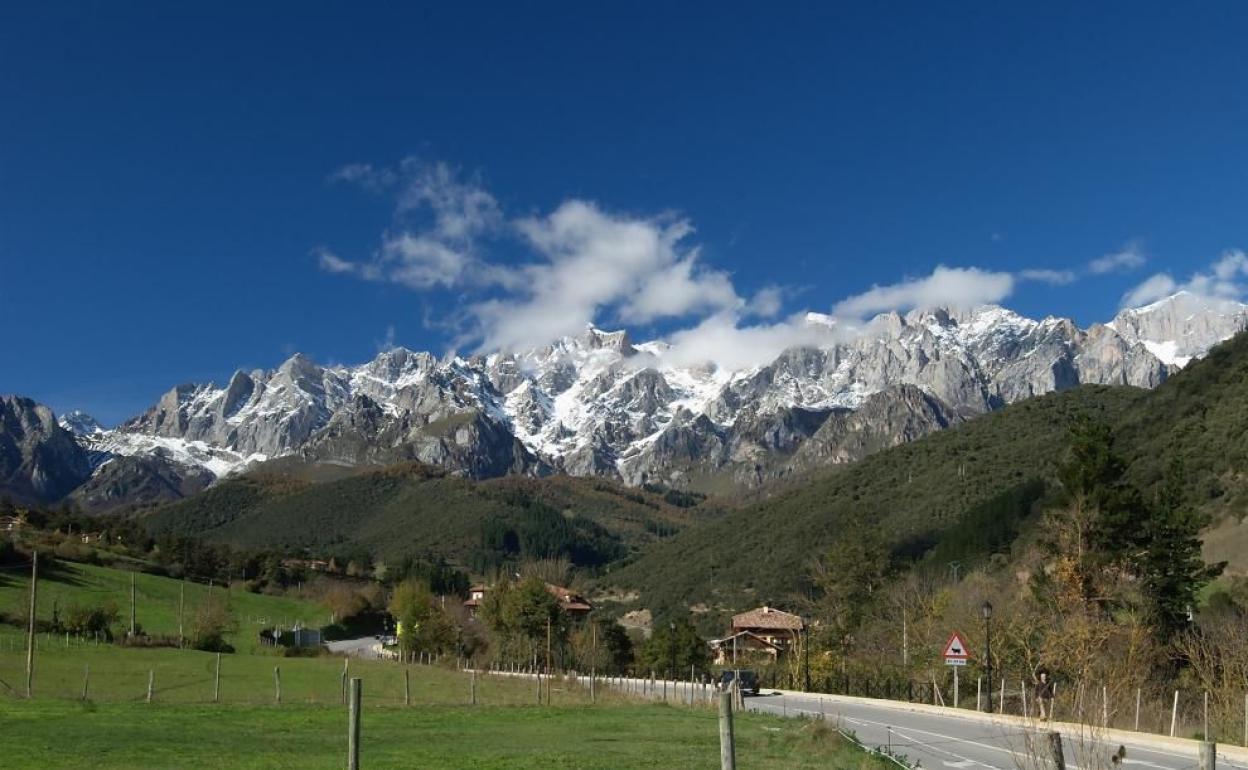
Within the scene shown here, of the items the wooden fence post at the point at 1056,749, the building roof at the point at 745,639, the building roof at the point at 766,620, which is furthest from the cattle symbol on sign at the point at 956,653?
the building roof at the point at 766,620

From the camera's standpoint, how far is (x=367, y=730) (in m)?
28.0

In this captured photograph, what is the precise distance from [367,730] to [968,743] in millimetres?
15835

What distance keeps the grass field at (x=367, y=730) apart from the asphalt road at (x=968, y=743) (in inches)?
90.0

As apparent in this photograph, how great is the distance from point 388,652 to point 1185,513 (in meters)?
67.9

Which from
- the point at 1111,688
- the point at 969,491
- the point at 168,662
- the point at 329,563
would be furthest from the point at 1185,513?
the point at 329,563

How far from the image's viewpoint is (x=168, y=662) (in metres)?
60.4

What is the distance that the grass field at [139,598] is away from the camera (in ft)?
254

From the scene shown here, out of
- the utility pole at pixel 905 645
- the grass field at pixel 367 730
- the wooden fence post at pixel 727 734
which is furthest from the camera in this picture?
the utility pole at pixel 905 645

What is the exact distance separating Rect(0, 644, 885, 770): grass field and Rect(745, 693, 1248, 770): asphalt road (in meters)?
2.29

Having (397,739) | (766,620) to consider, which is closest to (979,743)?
(397,739)

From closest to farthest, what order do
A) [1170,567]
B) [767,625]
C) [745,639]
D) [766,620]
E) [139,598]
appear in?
[1170,567] < [139,598] < [745,639] < [767,625] < [766,620]

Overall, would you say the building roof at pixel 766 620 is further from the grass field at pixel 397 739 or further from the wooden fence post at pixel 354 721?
the wooden fence post at pixel 354 721

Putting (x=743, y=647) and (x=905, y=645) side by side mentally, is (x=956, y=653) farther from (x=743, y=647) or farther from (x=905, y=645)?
(x=743, y=647)

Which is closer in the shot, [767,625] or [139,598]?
[139,598]
